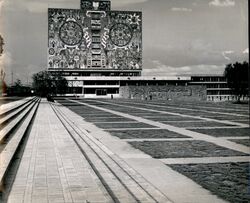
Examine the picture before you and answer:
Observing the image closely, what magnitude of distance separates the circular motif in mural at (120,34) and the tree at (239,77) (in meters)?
75.9

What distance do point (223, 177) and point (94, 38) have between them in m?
131

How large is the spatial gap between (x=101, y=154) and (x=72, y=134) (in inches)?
216

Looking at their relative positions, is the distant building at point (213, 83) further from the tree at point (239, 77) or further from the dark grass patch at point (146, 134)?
the dark grass patch at point (146, 134)

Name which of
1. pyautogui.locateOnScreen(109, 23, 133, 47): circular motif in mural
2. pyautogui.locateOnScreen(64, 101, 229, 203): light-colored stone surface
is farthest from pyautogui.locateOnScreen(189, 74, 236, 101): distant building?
pyautogui.locateOnScreen(64, 101, 229, 203): light-colored stone surface

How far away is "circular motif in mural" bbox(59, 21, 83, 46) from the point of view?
13212cm

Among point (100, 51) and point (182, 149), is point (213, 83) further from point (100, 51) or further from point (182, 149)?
point (182, 149)

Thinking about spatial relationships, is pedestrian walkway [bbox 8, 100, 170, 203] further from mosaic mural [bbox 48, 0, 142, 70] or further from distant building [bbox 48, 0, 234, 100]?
mosaic mural [bbox 48, 0, 142, 70]

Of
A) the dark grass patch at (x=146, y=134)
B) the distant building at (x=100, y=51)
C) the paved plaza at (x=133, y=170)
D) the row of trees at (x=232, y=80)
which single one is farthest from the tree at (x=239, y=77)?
the distant building at (x=100, y=51)

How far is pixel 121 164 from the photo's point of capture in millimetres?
9898

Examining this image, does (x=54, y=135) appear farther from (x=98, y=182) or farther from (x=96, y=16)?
(x=96, y=16)

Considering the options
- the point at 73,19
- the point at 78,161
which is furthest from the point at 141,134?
the point at 73,19

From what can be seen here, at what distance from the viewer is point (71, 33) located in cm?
13338

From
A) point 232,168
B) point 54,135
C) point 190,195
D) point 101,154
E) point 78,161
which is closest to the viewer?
point 190,195

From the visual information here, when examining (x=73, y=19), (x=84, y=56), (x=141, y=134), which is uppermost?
(x=73, y=19)
